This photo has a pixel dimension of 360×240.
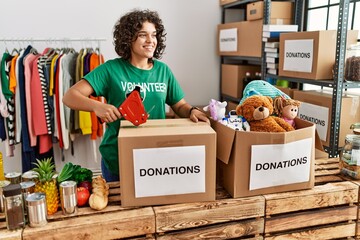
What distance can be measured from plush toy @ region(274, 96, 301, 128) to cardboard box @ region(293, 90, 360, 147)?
2.82ft

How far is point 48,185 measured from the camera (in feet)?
3.76

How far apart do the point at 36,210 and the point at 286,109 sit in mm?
985

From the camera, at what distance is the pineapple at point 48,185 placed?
1.14 metres

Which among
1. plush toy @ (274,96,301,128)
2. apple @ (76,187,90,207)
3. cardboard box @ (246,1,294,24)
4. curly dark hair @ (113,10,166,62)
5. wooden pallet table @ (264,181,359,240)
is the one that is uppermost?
cardboard box @ (246,1,294,24)

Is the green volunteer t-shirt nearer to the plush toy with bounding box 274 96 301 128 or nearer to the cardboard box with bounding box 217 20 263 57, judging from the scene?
the plush toy with bounding box 274 96 301 128

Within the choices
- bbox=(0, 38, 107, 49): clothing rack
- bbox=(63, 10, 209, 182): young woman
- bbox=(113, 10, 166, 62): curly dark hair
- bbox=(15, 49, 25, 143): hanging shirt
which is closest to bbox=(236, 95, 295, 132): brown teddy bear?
bbox=(63, 10, 209, 182): young woman

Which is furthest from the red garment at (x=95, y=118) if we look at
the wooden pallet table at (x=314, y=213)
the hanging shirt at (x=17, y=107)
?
the wooden pallet table at (x=314, y=213)

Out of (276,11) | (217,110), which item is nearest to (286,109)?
(217,110)

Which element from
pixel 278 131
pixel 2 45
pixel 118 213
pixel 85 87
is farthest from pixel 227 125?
pixel 2 45

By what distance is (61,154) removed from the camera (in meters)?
3.46

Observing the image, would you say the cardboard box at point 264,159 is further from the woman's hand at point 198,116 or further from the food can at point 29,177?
the food can at point 29,177

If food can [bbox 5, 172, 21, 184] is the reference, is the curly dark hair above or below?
above

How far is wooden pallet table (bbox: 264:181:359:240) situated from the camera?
1249 mm

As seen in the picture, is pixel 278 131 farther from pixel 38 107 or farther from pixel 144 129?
pixel 38 107
